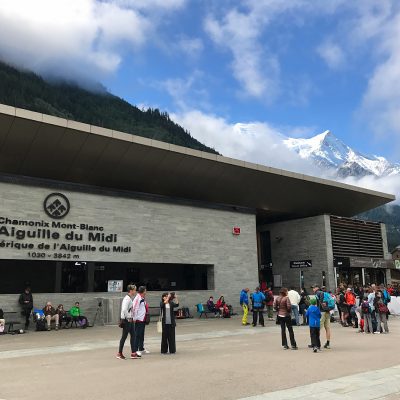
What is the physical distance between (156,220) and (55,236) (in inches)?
219

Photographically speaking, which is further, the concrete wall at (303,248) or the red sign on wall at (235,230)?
the concrete wall at (303,248)

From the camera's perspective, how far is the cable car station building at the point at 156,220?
19.4 m

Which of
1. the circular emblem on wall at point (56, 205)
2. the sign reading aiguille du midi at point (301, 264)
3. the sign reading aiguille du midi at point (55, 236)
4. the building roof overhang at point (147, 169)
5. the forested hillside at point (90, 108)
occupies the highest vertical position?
the forested hillside at point (90, 108)

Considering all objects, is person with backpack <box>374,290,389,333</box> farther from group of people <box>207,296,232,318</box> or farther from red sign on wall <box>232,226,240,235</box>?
red sign on wall <box>232,226,240,235</box>

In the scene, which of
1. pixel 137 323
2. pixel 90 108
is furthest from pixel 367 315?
pixel 90 108

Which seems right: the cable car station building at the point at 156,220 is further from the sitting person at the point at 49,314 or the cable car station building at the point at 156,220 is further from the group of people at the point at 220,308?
the sitting person at the point at 49,314

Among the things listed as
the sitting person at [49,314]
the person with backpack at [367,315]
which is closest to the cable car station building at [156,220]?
the sitting person at [49,314]

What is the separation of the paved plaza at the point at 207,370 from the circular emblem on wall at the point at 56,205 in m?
7.67

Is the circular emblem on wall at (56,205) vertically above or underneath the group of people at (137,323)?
above

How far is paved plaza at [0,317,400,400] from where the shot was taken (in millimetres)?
6434

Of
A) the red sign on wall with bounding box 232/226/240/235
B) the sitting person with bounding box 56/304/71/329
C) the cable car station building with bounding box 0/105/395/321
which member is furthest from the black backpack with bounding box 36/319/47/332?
the red sign on wall with bounding box 232/226/240/235

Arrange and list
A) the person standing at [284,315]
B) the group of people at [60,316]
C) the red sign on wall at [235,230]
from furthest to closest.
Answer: the red sign on wall at [235,230] < the group of people at [60,316] < the person standing at [284,315]

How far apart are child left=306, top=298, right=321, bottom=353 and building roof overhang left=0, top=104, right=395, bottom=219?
12.2 m

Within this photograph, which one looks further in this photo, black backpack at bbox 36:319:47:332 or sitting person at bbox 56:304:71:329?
sitting person at bbox 56:304:71:329
